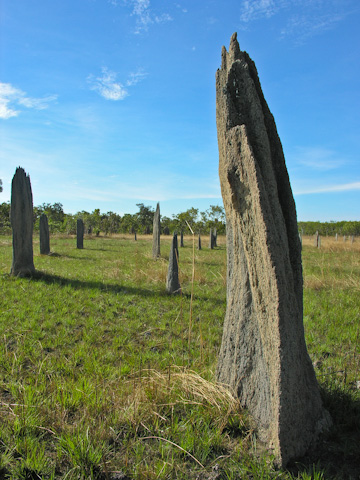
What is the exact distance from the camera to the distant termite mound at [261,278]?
238 centimetres

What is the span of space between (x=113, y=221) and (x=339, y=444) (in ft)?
179

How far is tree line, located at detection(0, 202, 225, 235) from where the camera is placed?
130 feet

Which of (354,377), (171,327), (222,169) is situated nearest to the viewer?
(222,169)

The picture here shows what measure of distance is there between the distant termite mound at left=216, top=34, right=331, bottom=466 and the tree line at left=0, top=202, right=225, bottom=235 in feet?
113

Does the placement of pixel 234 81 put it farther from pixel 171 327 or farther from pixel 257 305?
pixel 171 327

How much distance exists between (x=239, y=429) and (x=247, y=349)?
65 cm

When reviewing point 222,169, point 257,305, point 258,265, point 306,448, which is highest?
point 222,169

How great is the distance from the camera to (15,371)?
3.81m

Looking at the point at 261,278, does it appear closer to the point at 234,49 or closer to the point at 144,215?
the point at 234,49

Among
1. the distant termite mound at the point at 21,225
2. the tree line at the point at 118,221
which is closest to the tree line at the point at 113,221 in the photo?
the tree line at the point at 118,221

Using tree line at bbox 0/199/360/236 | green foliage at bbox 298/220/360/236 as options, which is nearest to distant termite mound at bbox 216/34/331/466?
tree line at bbox 0/199/360/236

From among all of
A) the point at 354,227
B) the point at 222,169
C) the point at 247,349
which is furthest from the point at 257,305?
the point at 354,227

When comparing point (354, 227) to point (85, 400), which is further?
point (354, 227)

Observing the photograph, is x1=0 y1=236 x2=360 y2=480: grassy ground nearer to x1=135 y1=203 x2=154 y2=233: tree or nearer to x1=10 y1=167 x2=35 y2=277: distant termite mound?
x1=10 y1=167 x2=35 y2=277: distant termite mound
